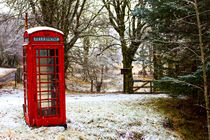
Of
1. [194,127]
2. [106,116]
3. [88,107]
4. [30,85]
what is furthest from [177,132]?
[30,85]

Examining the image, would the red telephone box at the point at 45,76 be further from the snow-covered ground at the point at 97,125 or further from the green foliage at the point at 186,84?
the green foliage at the point at 186,84

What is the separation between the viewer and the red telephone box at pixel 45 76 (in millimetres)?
5848

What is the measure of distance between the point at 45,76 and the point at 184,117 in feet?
21.2

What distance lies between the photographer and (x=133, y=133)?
7.33m

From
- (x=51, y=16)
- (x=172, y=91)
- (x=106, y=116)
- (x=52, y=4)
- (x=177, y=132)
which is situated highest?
(x=52, y=4)

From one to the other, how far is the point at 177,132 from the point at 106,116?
2.84 metres

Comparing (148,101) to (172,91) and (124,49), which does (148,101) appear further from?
(124,49)

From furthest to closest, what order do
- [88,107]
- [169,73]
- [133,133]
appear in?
[169,73] → [88,107] → [133,133]

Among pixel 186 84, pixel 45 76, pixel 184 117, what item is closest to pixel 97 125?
pixel 45 76

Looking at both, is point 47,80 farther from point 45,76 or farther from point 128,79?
point 128,79

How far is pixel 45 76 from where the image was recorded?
621 cm

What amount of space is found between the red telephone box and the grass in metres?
4.61

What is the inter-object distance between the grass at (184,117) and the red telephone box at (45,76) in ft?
15.1

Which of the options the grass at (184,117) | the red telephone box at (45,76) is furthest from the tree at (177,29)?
the red telephone box at (45,76)
